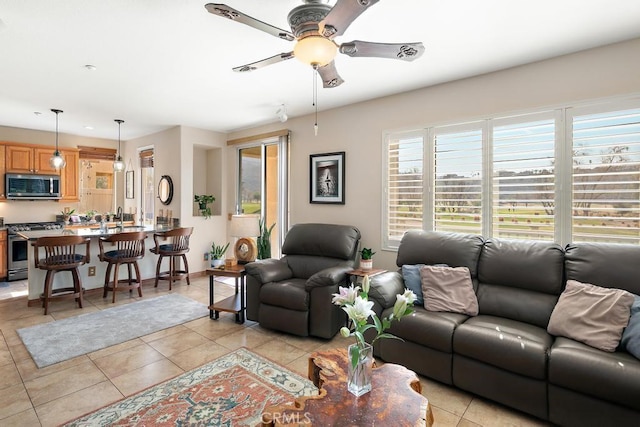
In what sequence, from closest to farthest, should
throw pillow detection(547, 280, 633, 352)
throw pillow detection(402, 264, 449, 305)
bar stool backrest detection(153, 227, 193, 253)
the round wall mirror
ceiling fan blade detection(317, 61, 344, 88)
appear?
1. throw pillow detection(547, 280, 633, 352)
2. ceiling fan blade detection(317, 61, 344, 88)
3. throw pillow detection(402, 264, 449, 305)
4. bar stool backrest detection(153, 227, 193, 253)
5. the round wall mirror

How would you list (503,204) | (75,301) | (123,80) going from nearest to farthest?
(503,204)
(123,80)
(75,301)

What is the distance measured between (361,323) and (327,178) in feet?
10.6

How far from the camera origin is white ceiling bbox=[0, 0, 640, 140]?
2203 millimetres

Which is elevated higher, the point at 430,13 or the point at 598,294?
the point at 430,13

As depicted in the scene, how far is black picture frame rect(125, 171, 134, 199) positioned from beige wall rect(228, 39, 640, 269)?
3.59 meters

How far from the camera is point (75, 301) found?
4457 mm

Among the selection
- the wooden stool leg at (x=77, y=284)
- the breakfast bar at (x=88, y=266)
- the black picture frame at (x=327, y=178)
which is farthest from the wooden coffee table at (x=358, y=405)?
the breakfast bar at (x=88, y=266)

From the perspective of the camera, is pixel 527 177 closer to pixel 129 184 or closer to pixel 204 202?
pixel 204 202

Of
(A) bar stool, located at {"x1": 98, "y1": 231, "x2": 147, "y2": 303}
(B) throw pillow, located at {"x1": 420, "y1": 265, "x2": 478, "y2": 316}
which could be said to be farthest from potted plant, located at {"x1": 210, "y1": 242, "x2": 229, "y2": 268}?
(B) throw pillow, located at {"x1": 420, "y1": 265, "x2": 478, "y2": 316}

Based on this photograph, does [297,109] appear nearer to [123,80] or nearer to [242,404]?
[123,80]

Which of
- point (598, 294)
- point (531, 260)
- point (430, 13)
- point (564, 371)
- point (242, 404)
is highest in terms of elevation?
point (430, 13)

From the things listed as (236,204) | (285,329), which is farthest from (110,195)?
(285,329)

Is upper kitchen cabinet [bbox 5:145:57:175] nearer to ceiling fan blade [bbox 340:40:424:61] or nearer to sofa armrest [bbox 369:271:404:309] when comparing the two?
sofa armrest [bbox 369:271:404:309]

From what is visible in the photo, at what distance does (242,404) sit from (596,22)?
147 inches
